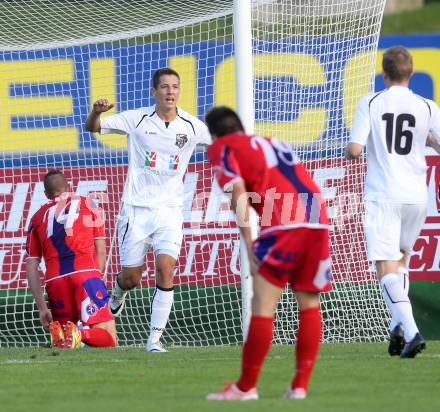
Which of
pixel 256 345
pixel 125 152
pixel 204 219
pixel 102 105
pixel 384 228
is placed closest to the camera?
pixel 256 345

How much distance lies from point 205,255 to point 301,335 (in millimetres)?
6076

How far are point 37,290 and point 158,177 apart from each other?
1.62m

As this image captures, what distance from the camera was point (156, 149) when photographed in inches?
401

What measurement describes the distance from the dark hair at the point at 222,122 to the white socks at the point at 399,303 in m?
2.53

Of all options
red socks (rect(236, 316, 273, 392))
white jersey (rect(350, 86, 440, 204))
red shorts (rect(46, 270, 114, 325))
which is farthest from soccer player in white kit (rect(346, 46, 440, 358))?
red shorts (rect(46, 270, 114, 325))

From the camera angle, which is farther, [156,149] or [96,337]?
[96,337]

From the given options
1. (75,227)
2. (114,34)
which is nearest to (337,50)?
(114,34)

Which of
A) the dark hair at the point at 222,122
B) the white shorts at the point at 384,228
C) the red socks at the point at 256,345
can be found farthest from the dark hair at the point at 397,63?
the red socks at the point at 256,345

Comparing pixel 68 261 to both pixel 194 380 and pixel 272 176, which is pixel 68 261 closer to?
pixel 194 380

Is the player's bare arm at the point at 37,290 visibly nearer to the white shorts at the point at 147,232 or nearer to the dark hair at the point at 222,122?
the white shorts at the point at 147,232

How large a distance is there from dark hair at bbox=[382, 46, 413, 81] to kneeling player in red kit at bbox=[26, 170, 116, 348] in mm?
3535

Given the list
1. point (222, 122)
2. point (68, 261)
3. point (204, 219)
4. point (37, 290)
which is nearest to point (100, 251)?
point (68, 261)

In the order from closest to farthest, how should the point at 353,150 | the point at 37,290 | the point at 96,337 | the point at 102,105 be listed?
the point at 353,150 → the point at 102,105 → the point at 37,290 → the point at 96,337

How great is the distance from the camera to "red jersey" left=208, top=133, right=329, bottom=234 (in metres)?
6.40
